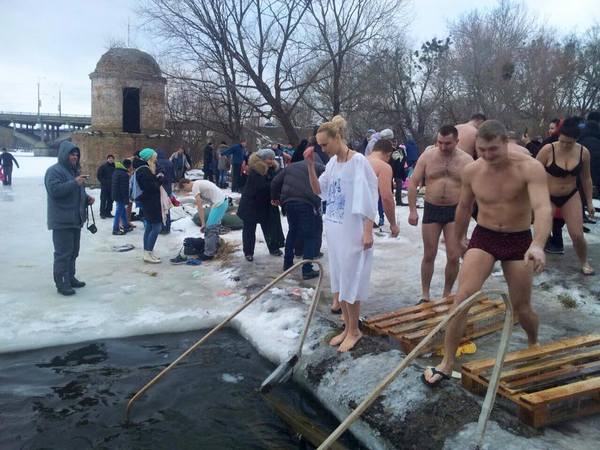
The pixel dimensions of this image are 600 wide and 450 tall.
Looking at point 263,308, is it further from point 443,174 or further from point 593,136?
point 593,136

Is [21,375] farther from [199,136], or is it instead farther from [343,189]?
[199,136]

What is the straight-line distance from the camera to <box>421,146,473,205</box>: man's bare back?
517cm

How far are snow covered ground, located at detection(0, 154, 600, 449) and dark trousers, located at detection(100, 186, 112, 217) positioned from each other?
336 centimetres

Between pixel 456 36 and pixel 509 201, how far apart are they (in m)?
29.1

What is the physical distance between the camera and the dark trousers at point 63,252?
6348mm

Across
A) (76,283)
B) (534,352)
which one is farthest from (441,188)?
(76,283)

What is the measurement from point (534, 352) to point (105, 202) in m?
11.1

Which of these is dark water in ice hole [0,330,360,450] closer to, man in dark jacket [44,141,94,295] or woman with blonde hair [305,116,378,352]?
woman with blonde hair [305,116,378,352]

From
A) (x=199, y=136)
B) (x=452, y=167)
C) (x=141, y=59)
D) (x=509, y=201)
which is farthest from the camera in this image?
(x=199, y=136)

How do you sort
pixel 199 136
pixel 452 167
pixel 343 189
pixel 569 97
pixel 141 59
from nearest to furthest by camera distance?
pixel 343 189
pixel 452 167
pixel 141 59
pixel 569 97
pixel 199 136

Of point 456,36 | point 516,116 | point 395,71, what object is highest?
point 456,36

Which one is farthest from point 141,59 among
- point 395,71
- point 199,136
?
point 395,71

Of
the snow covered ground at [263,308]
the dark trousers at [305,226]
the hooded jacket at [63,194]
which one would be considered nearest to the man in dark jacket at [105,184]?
the snow covered ground at [263,308]

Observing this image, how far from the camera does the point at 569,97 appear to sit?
76.2ft
